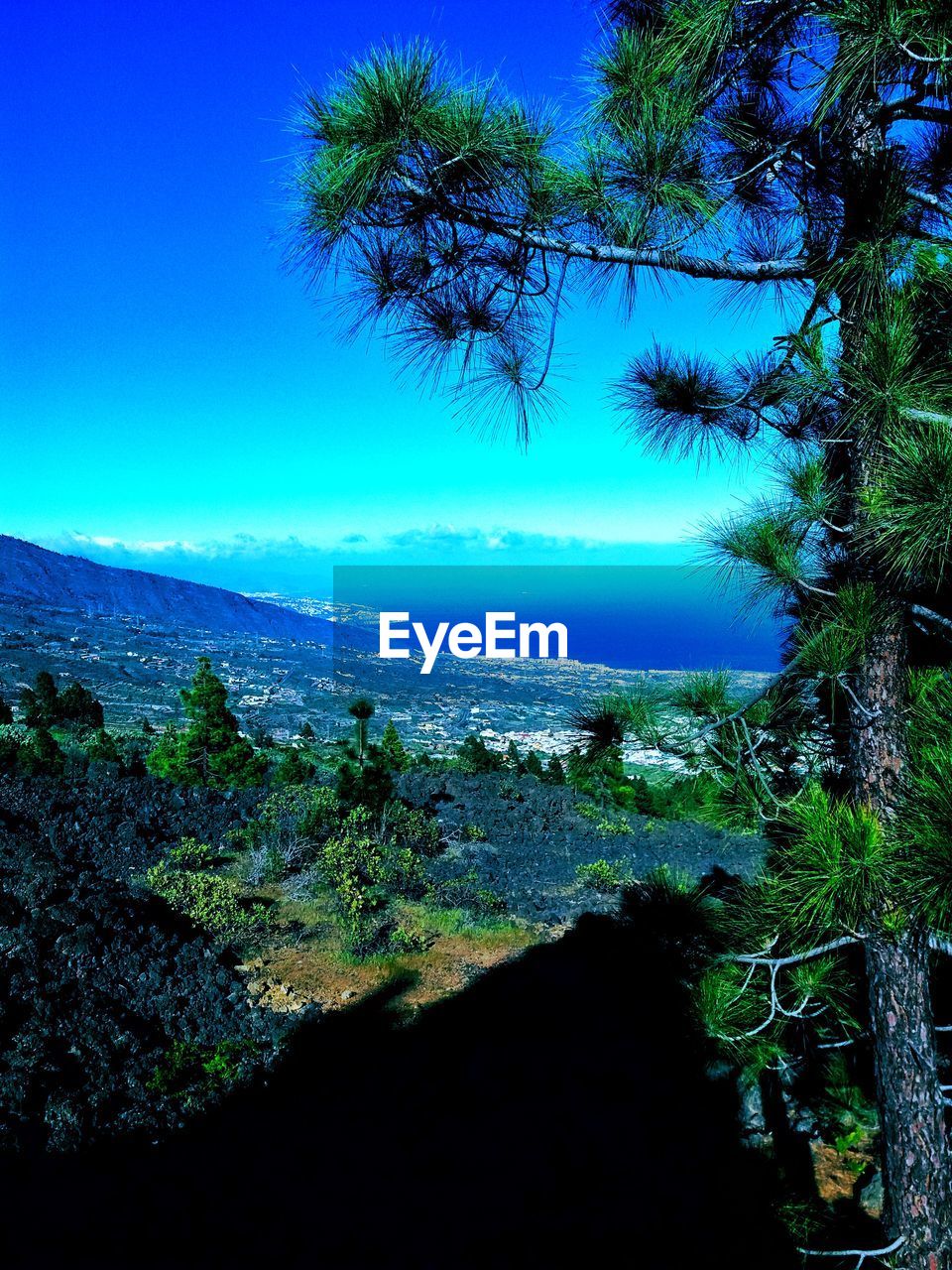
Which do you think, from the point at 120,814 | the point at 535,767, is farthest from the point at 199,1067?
the point at 535,767

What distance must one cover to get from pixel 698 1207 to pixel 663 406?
4.22m

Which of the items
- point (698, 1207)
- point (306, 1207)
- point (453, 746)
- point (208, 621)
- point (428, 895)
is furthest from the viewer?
point (208, 621)

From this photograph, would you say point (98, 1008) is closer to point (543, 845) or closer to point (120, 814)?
point (120, 814)

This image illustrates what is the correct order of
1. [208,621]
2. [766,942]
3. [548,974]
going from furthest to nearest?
1. [208,621]
2. [548,974]
3. [766,942]

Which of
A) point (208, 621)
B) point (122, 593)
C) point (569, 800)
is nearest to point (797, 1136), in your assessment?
point (569, 800)

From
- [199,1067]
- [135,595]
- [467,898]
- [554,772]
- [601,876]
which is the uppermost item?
[135,595]

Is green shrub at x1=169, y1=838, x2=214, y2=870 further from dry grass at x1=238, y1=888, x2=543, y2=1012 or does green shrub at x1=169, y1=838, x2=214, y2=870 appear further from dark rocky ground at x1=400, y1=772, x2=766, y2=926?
dark rocky ground at x1=400, y1=772, x2=766, y2=926

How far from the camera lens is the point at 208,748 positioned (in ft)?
39.0

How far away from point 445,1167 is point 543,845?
6.58m

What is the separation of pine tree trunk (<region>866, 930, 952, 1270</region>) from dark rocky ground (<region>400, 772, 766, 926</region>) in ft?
17.3

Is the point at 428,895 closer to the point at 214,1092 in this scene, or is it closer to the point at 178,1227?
the point at 214,1092

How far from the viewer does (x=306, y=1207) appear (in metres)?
3.63

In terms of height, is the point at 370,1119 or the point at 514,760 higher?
the point at 370,1119

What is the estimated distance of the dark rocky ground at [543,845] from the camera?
28.7ft
